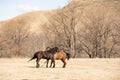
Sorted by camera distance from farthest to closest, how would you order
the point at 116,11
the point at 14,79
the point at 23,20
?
the point at 23,20, the point at 116,11, the point at 14,79

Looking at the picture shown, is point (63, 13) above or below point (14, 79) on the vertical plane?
above

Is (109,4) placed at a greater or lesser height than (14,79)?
greater

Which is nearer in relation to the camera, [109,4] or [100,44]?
[100,44]

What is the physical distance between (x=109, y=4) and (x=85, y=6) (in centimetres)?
902

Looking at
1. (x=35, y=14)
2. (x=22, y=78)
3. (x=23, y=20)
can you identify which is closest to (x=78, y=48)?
(x=22, y=78)

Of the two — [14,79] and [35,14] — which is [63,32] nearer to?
[14,79]

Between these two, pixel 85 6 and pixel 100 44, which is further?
pixel 85 6

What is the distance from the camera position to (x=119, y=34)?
6338 cm

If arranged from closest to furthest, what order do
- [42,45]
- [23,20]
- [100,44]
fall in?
[100,44]
[42,45]
[23,20]

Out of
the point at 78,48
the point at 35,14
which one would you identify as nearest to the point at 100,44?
the point at 78,48

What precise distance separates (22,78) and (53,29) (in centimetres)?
4547

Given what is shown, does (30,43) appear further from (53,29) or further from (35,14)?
(35,14)

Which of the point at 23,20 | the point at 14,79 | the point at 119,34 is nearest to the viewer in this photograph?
the point at 14,79

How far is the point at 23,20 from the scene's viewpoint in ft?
511
